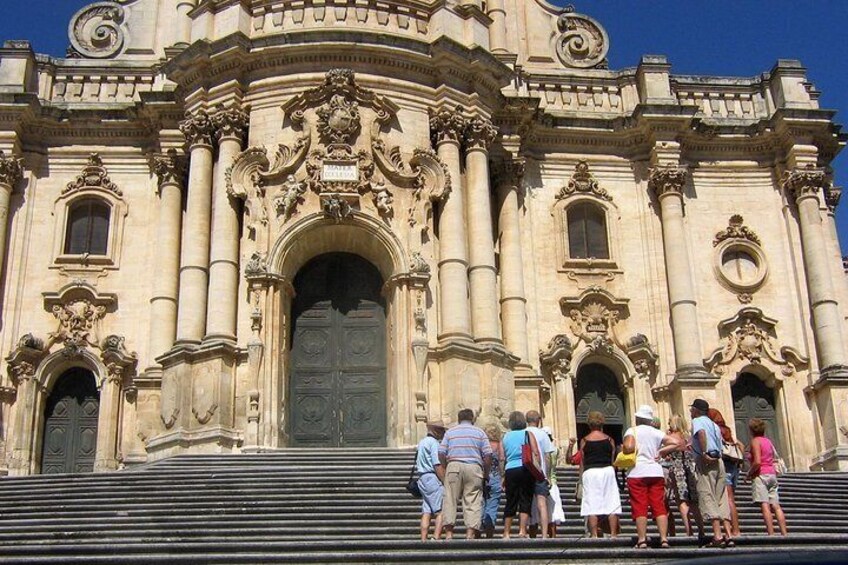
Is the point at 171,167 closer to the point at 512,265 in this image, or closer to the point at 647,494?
the point at 512,265

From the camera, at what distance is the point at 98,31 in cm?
2692

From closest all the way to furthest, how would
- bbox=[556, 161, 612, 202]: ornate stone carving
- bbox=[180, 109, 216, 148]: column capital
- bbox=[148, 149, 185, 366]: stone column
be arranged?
bbox=[180, 109, 216, 148]: column capital
bbox=[148, 149, 185, 366]: stone column
bbox=[556, 161, 612, 202]: ornate stone carving

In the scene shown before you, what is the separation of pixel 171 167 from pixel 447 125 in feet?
22.2

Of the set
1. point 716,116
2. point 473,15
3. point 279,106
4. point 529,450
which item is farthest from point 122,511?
point 716,116

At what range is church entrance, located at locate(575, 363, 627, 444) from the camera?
955 inches

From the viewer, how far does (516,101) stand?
2464 cm

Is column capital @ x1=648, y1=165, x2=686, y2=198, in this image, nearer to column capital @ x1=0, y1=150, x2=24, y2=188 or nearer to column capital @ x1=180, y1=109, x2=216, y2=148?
column capital @ x1=180, y1=109, x2=216, y2=148

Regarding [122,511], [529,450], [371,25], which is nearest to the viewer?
[529,450]

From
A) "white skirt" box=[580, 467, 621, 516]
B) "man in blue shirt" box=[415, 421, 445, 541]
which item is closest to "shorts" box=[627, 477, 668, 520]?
"white skirt" box=[580, 467, 621, 516]

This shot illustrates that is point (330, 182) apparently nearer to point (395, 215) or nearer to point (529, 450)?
point (395, 215)

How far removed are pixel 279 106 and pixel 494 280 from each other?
6.15m

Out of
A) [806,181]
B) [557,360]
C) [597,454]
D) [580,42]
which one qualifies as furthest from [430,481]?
[580,42]

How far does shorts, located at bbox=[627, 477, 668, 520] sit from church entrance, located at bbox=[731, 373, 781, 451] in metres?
14.1

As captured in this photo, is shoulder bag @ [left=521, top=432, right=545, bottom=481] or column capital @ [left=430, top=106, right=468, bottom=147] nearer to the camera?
shoulder bag @ [left=521, top=432, right=545, bottom=481]
